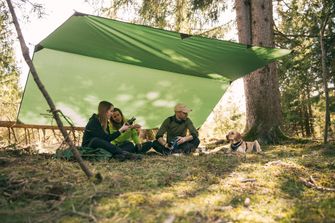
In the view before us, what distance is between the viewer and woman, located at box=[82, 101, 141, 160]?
425 cm

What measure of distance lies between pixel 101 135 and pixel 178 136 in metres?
1.33

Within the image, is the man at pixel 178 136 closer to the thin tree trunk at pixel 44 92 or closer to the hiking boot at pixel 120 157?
the hiking boot at pixel 120 157

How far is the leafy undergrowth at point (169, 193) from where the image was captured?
199 cm

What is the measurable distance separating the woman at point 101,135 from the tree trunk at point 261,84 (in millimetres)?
2341

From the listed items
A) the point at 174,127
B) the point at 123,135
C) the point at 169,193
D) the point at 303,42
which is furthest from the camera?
the point at 303,42

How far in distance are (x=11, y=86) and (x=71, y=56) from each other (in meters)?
5.38

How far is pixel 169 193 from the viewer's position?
242 centimetres

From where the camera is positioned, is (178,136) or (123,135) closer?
(123,135)

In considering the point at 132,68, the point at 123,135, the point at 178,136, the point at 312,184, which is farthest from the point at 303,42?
the point at 312,184

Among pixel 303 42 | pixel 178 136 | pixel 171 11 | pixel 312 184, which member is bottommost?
pixel 312 184

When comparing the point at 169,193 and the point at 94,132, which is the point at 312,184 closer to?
the point at 169,193

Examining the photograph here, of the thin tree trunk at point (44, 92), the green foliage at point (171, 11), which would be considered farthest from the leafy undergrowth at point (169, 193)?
the green foliage at point (171, 11)

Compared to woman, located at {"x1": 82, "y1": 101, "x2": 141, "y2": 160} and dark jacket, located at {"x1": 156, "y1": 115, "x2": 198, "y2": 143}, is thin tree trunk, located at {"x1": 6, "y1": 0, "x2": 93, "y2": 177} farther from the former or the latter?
dark jacket, located at {"x1": 156, "y1": 115, "x2": 198, "y2": 143}

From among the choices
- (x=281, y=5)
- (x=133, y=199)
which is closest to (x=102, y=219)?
(x=133, y=199)
